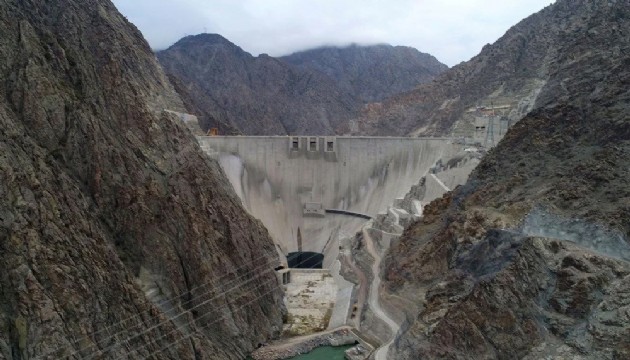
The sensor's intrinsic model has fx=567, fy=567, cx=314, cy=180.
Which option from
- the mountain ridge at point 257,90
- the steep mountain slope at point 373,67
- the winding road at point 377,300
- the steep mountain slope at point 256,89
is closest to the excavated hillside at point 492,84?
the mountain ridge at point 257,90

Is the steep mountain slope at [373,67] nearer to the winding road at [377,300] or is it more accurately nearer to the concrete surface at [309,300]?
the concrete surface at [309,300]

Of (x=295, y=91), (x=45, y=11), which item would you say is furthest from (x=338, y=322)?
(x=295, y=91)

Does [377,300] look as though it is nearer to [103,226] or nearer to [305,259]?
[103,226]

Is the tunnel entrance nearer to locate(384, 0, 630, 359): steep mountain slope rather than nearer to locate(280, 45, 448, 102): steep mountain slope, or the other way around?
locate(384, 0, 630, 359): steep mountain slope

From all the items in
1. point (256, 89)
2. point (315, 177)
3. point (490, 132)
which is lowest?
point (315, 177)

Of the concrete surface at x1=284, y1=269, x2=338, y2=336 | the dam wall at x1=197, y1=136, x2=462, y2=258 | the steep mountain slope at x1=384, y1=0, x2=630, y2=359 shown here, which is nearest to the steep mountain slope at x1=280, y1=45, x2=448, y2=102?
the dam wall at x1=197, y1=136, x2=462, y2=258

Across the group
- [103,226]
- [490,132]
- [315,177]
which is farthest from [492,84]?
[103,226]
